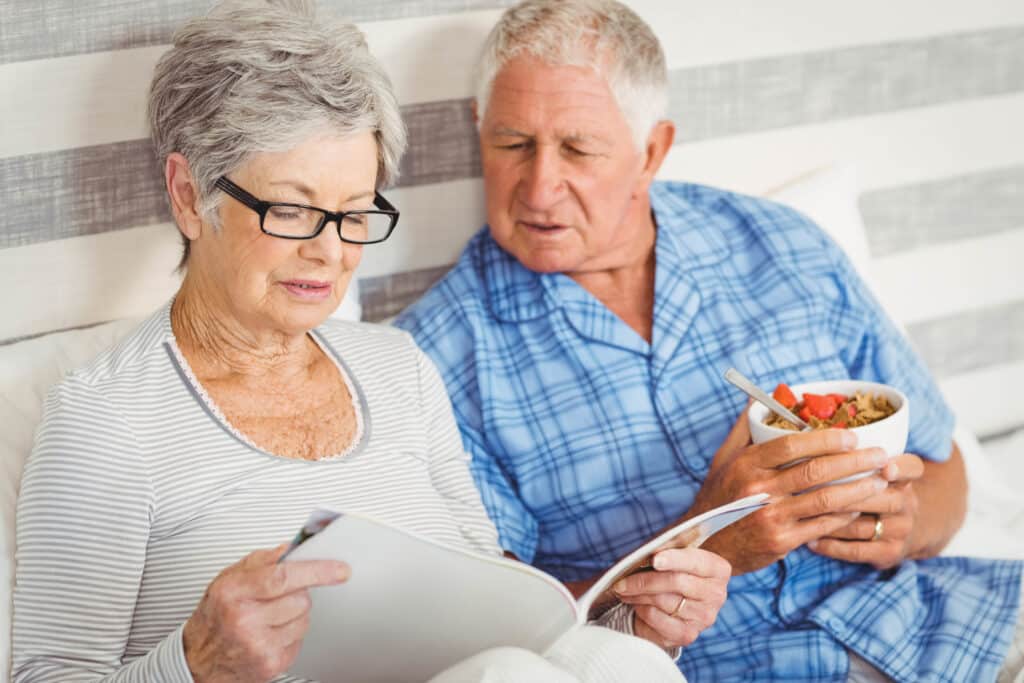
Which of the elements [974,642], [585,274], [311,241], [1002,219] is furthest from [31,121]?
[1002,219]

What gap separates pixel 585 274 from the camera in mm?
2006

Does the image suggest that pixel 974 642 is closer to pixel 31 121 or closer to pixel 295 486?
pixel 295 486

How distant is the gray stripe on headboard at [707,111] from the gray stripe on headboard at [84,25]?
0.15m

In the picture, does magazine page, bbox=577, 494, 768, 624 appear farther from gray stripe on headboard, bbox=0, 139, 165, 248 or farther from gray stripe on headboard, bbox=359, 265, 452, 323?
gray stripe on headboard, bbox=0, 139, 165, 248

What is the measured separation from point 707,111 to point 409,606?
4.62ft

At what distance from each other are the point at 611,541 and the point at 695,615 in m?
0.39

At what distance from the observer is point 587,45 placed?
184cm

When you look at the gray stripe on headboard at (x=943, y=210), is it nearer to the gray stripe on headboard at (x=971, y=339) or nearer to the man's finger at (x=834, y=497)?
the gray stripe on headboard at (x=971, y=339)

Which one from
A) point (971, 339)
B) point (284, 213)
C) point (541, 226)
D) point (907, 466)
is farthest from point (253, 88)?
point (971, 339)

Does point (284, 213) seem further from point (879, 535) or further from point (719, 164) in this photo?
point (719, 164)

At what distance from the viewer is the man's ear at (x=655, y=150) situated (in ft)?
6.55

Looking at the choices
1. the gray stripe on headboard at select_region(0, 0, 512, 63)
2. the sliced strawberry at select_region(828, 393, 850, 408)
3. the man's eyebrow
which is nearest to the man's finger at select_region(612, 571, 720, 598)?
the sliced strawberry at select_region(828, 393, 850, 408)

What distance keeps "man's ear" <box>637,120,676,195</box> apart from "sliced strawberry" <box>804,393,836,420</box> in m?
0.52

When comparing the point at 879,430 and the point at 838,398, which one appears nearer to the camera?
the point at 879,430
